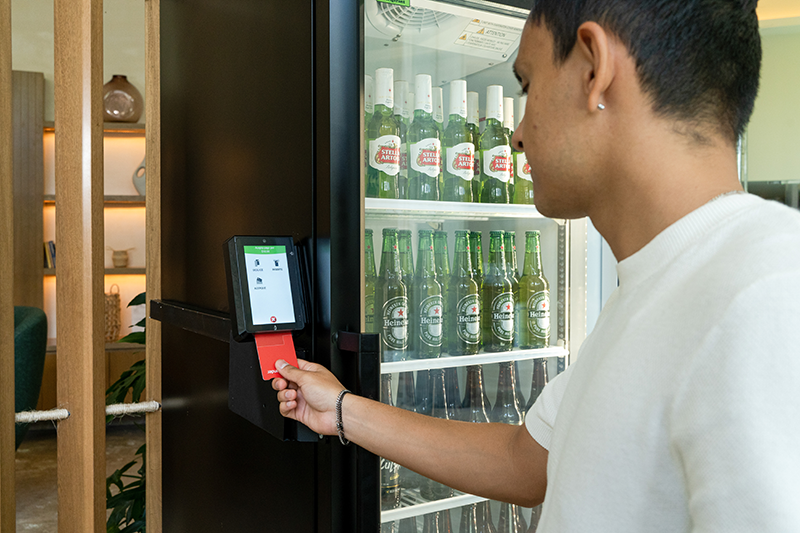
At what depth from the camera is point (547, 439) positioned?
2.80 feet

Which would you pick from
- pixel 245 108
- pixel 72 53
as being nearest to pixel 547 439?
pixel 245 108

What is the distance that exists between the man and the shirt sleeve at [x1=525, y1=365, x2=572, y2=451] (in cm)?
16

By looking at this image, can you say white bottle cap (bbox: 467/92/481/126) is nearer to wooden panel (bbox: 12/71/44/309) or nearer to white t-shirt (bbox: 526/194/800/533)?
white t-shirt (bbox: 526/194/800/533)

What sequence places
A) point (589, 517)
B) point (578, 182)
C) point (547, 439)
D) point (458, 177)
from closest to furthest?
point (589, 517)
point (578, 182)
point (547, 439)
point (458, 177)

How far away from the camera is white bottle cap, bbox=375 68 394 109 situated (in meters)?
1.44

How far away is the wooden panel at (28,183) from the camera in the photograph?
448 cm

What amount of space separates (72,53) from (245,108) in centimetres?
39

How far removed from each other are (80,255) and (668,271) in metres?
1.18

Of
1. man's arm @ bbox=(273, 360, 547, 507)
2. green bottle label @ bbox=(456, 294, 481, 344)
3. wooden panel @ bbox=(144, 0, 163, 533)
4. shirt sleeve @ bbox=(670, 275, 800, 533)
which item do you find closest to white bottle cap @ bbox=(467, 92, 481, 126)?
green bottle label @ bbox=(456, 294, 481, 344)

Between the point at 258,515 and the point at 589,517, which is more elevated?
the point at 589,517

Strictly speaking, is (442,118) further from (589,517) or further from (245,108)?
(589,517)

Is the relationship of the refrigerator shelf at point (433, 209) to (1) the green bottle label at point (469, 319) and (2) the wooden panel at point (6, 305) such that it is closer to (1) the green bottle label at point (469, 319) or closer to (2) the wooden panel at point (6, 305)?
(1) the green bottle label at point (469, 319)

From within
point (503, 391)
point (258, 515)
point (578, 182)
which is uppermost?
point (578, 182)

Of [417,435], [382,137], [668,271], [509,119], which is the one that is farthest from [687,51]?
[509,119]
